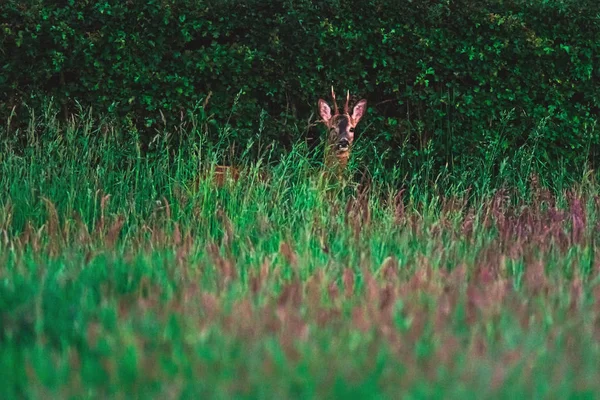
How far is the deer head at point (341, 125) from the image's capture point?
804cm

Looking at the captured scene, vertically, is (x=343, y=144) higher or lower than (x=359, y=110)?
lower

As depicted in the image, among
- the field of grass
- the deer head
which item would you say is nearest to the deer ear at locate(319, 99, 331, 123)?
the deer head

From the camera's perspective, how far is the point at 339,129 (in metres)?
8.09

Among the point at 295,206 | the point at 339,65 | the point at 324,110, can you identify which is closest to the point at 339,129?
the point at 324,110

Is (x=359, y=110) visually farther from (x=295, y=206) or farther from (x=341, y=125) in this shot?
(x=295, y=206)

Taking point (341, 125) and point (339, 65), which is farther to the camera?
point (339, 65)

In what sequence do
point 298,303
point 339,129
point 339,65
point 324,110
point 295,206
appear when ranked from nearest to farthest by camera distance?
point 298,303 < point 295,206 < point 339,129 < point 324,110 < point 339,65

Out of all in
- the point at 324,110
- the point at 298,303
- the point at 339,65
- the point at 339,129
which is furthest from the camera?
the point at 339,65

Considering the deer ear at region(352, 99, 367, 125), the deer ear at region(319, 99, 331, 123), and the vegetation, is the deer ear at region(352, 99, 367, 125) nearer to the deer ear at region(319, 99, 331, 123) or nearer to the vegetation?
the deer ear at region(319, 99, 331, 123)

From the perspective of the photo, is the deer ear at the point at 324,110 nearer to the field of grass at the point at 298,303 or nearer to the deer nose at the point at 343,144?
the deer nose at the point at 343,144

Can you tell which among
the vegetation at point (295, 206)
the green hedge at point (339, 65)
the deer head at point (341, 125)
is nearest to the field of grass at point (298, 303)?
the vegetation at point (295, 206)

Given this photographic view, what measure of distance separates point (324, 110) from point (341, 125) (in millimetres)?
253

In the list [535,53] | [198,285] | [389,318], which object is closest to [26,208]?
[198,285]

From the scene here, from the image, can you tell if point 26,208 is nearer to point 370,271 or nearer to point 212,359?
point 370,271
